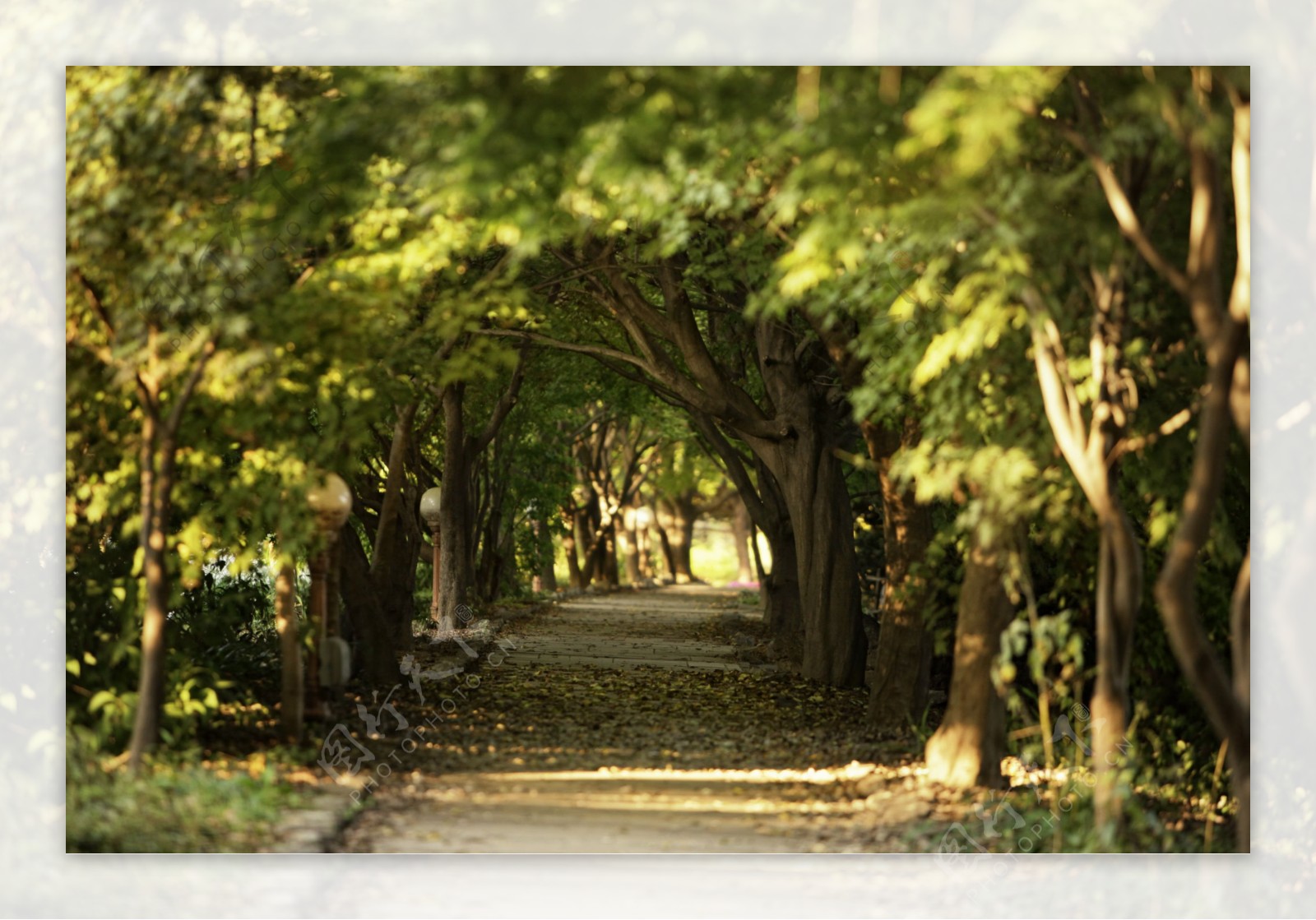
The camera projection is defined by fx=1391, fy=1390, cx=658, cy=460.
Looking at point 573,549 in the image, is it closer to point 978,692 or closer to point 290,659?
point 290,659

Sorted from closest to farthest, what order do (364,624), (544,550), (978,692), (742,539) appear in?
(978,692) < (364,624) < (544,550) < (742,539)

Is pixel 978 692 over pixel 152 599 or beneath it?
beneath

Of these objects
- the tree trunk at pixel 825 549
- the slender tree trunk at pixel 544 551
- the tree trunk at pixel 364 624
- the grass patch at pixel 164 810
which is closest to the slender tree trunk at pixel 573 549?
the slender tree trunk at pixel 544 551

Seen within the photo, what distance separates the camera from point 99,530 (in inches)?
269

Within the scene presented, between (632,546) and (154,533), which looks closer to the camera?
(154,533)

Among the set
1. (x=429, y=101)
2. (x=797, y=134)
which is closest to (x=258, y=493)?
(x=429, y=101)

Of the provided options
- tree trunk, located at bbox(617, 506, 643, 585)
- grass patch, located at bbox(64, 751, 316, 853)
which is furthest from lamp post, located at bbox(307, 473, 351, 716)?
tree trunk, located at bbox(617, 506, 643, 585)

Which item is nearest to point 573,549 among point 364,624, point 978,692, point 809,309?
point 364,624

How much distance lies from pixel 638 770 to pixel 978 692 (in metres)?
1.92

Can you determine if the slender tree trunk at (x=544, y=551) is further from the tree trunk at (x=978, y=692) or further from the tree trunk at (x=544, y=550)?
the tree trunk at (x=978, y=692)

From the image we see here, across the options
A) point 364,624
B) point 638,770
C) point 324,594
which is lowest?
point 638,770

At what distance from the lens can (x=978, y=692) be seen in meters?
7.36

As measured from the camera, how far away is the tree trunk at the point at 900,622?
29.3ft

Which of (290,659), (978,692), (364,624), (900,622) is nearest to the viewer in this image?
(978,692)
